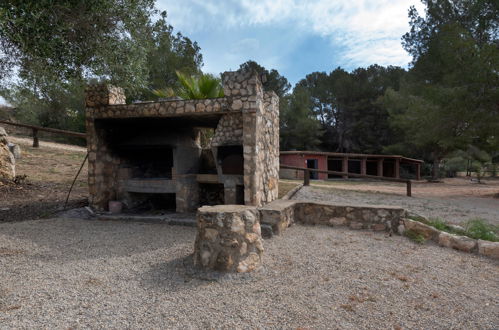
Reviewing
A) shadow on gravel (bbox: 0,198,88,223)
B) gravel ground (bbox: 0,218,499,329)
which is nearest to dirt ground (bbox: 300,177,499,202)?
gravel ground (bbox: 0,218,499,329)

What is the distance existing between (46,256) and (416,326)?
4924mm

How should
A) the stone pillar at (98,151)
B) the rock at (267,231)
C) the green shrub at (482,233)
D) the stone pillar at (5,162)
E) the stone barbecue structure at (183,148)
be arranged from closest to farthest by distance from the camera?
1. the green shrub at (482,233)
2. the rock at (267,231)
3. the stone barbecue structure at (183,148)
4. the stone pillar at (98,151)
5. the stone pillar at (5,162)

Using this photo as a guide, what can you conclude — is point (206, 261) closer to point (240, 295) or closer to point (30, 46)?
point (240, 295)

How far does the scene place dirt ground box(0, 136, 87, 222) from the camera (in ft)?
23.3

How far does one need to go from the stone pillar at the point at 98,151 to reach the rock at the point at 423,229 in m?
7.17

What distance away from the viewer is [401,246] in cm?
495

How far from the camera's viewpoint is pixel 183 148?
7.41 metres

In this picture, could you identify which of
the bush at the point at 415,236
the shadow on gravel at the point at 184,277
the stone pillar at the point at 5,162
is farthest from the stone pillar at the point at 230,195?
the stone pillar at the point at 5,162

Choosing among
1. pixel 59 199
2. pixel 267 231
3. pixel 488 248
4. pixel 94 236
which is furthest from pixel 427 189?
pixel 59 199

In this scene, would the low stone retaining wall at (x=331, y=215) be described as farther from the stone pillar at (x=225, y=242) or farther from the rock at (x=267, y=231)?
the stone pillar at (x=225, y=242)

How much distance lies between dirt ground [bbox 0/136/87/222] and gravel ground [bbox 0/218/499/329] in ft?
7.65

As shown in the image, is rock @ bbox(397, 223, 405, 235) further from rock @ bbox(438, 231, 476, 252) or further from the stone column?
the stone column

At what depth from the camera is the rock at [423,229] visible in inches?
205

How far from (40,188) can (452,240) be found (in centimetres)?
1099
